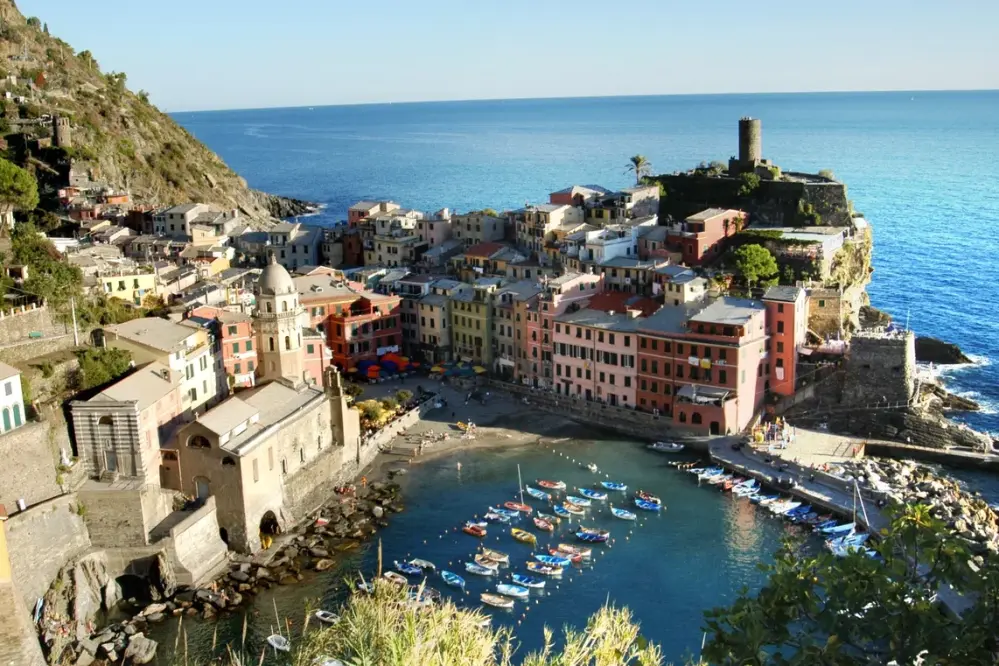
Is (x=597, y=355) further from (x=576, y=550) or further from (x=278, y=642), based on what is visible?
(x=278, y=642)

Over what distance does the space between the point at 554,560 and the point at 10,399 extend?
22282 mm

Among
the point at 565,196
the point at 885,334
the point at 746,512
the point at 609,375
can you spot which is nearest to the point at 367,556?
the point at 746,512

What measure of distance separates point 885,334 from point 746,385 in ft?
31.3

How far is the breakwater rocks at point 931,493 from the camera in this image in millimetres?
45438

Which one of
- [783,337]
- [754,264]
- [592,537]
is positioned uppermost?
[754,264]

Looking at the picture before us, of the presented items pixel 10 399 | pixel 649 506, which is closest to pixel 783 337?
pixel 649 506

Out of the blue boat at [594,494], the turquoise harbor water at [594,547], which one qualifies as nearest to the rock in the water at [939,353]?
the turquoise harbor water at [594,547]

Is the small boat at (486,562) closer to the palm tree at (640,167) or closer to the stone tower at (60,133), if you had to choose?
the palm tree at (640,167)

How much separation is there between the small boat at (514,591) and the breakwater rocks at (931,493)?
1667cm

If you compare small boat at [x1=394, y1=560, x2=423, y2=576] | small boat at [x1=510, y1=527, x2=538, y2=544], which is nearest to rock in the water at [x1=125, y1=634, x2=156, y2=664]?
small boat at [x1=394, y1=560, x2=423, y2=576]

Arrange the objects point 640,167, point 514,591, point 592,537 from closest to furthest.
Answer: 1. point 514,591
2. point 592,537
3. point 640,167

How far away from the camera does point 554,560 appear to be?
44.2m

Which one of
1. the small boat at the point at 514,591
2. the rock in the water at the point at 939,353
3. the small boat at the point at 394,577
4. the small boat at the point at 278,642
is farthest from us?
the rock in the water at the point at 939,353

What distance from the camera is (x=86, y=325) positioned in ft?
177
